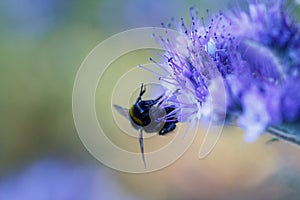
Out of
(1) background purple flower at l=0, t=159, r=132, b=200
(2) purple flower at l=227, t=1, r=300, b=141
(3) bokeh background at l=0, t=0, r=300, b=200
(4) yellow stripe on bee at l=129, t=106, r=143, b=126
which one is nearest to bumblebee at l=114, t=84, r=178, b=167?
(4) yellow stripe on bee at l=129, t=106, r=143, b=126

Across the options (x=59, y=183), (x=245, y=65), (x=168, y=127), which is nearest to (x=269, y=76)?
(x=245, y=65)

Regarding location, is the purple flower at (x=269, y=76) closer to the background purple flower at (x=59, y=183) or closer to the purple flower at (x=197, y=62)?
the purple flower at (x=197, y=62)

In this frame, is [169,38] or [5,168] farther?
[5,168]

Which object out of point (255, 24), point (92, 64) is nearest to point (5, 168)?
point (92, 64)

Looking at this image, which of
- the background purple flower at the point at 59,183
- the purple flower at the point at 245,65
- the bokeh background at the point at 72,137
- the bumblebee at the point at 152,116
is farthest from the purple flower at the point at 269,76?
the background purple flower at the point at 59,183

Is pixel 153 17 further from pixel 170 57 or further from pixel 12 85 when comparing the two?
pixel 170 57

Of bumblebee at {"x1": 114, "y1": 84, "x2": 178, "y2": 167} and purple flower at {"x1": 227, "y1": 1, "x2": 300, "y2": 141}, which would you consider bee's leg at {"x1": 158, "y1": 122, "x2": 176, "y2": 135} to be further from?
purple flower at {"x1": 227, "y1": 1, "x2": 300, "y2": 141}

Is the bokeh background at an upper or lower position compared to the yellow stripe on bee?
upper
